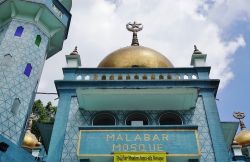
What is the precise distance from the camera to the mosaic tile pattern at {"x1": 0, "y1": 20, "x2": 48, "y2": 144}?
11.5 meters

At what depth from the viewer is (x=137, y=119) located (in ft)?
37.5

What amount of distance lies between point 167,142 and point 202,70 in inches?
142

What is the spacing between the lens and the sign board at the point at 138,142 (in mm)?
9828

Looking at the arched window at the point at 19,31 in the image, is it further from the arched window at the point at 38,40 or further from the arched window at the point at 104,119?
the arched window at the point at 104,119

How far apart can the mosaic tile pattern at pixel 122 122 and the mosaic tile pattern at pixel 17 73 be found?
2.04 meters

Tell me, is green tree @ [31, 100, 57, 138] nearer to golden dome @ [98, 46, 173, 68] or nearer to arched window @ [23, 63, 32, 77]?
golden dome @ [98, 46, 173, 68]

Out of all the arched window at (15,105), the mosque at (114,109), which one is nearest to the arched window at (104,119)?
the mosque at (114,109)

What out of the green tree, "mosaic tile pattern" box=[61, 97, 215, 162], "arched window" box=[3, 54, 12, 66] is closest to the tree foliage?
the green tree

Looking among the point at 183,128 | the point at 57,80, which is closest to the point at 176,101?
the point at 183,128

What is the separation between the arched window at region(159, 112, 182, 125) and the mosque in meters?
0.03

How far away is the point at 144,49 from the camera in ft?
51.3

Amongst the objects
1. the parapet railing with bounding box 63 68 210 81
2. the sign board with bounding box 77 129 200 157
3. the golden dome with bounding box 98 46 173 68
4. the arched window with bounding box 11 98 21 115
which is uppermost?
the golden dome with bounding box 98 46 173 68

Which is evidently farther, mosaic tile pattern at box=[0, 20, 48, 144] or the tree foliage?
the tree foliage

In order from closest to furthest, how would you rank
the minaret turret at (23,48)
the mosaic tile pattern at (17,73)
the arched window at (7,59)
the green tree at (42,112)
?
the mosaic tile pattern at (17,73), the minaret turret at (23,48), the arched window at (7,59), the green tree at (42,112)
